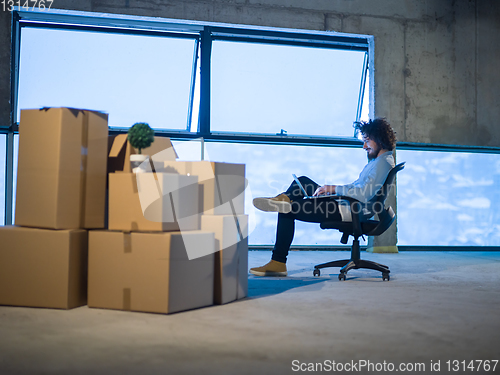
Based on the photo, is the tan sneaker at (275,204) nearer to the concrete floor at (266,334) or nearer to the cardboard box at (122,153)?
the concrete floor at (266,334)

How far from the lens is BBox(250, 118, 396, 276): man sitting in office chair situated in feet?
9.98

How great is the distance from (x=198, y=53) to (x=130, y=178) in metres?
3.50

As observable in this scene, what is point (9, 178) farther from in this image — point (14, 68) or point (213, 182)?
point (213, 182)

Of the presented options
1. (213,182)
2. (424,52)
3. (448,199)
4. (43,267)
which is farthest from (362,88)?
(43,267)

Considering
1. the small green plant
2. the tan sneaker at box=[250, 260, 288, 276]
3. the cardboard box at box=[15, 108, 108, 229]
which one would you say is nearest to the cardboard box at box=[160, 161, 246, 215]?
the small green plant

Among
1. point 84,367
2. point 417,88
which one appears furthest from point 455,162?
point 84,367

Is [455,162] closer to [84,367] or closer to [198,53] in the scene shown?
[198,53]

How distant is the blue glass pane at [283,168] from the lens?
5.46 meters

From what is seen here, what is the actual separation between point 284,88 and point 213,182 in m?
3.43

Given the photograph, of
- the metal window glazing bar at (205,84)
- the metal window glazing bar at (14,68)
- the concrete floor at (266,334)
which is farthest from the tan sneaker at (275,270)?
the metal window glazing bar at (14,68)

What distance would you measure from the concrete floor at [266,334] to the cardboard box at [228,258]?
0.08m

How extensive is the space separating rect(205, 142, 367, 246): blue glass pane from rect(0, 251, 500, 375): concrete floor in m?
2.95

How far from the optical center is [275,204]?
3023 mm

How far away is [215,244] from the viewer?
2.26 m
